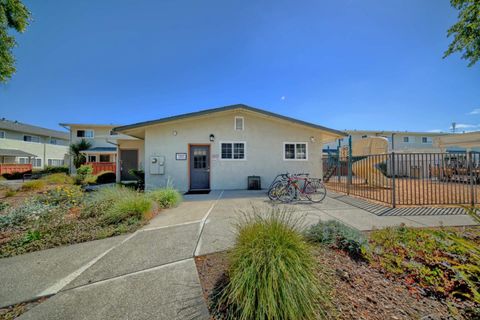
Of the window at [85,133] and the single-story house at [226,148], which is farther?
the window at [85,133]

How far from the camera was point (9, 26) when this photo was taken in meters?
7.80

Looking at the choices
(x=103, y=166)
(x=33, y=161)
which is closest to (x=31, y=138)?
(x=33, y=161)

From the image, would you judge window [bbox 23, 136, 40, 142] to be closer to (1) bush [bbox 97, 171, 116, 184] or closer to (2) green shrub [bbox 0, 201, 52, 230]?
(1) bush [bbox 97, 171, 116, 184]

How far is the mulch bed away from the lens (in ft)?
6.01

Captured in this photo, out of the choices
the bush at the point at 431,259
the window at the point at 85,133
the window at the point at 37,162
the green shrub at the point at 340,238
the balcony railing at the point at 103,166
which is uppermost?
the window at the point at 85,133

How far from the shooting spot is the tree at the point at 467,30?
680cm

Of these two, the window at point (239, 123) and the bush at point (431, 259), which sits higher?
the window at point (239, 123)

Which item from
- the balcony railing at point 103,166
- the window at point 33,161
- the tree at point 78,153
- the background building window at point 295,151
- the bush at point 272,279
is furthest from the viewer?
the window at point 33,161

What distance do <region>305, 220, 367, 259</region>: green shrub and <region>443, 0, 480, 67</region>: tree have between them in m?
10.2

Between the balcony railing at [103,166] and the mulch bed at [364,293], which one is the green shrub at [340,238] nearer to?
the mulch bed at [364,293]

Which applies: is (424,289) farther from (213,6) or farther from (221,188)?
(213,6)

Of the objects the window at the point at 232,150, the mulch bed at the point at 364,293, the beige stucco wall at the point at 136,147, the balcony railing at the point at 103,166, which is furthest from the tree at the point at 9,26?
the mulch bed at the point at 364,293

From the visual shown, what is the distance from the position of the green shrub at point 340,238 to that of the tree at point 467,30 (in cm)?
1015

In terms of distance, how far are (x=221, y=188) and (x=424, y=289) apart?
779 centimetres
